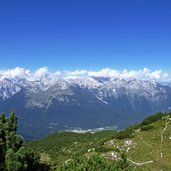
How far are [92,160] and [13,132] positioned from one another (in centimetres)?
1514

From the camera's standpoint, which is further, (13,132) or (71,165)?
(13,132)

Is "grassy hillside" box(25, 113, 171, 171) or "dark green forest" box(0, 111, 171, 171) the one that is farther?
"grassy hillside" box(25, 113, 171, 171)

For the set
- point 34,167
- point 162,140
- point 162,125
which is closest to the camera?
point 34,167

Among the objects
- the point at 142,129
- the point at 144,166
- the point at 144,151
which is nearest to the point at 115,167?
the point at 144,166

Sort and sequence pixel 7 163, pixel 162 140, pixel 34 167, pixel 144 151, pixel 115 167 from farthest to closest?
1. pixel 162 140
2. pixel 144 151
3. pixel 34 167
4. pixel 7 163
5. pixel 115 167

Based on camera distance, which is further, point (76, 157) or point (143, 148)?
point (143, 148)

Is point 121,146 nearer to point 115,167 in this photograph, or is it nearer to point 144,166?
point 144,166

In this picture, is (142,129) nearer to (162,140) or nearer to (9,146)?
(162,140)

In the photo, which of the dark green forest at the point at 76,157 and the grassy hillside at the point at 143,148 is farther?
the grassy hillside at the point at 143,148

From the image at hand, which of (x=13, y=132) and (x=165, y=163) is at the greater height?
(x=13, y=132)

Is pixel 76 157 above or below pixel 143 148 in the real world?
below

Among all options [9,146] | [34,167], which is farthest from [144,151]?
[9,146]

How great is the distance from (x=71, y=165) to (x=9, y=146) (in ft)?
41.6

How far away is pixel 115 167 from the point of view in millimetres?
38188
